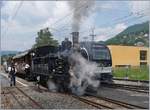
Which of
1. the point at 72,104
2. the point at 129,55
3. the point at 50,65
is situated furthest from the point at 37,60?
the point at 129,55

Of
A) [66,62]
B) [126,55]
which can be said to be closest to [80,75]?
[66,62]

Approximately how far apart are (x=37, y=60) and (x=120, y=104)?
1401 cm

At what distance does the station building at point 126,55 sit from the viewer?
271 feet

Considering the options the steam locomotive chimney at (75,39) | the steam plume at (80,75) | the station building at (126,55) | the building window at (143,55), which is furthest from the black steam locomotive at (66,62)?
the building window at (143,55)

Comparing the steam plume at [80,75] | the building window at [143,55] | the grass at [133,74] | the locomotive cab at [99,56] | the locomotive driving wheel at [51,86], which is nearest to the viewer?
the steam plume at [80,75]

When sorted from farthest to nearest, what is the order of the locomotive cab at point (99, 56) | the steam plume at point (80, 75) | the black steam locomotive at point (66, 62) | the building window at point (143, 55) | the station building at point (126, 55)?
the building window at point (143, 55), the station building at point (126, 55), the locomotive cab at point (99, 56), the black steam locomotive at point (66, 62), the steam plume at point (80, 75)

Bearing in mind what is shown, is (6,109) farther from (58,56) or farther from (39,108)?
(58,56)

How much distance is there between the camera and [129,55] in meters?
87.2

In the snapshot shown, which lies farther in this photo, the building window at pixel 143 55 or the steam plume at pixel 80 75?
the building window at pixel 143 55

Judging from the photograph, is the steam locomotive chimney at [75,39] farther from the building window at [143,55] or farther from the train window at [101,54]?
the building window at [143,55]

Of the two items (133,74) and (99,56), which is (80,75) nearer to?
(99,56)

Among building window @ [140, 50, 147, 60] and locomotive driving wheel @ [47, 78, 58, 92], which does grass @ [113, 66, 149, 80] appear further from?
building window @ [140, 50, 147, 60]

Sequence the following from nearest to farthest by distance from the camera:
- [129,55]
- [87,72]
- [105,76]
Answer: [87,72]
[105,76]
[129,55]

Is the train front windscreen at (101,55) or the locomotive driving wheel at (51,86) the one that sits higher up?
the train front windscreen at (101,55)
